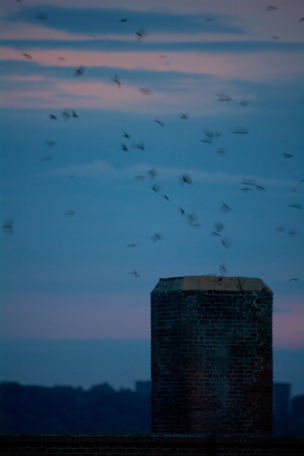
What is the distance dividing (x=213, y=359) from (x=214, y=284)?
1.20 metres

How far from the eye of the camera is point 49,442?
8.95m

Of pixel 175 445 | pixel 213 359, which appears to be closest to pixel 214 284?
pixel 213 359

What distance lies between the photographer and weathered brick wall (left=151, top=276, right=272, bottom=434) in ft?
32.2

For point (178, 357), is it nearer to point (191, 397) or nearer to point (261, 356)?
point (191, 397)

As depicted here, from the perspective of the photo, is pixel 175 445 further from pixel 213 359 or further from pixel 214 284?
pixel 214 284

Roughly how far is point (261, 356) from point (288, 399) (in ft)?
54.6

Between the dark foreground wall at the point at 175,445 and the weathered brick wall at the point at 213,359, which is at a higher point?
the weathered brick wall at the point at 213,359

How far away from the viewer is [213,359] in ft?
32.6


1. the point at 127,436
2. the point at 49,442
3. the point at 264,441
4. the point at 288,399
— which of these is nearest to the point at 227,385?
the point at 264,441

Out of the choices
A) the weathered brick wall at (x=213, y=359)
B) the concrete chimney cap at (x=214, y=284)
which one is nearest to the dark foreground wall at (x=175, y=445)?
the weathered brick wall at (x=213, y=359)

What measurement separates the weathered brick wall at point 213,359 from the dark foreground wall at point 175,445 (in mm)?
913

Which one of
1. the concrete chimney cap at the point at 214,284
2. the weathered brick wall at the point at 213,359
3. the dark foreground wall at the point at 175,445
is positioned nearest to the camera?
the dark foreground wall at the point at 175,445

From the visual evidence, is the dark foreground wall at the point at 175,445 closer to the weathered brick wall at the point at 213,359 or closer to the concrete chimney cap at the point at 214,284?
the weathered brick wall at the point at 213,359

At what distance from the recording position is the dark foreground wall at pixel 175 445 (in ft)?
Result: 28.9
